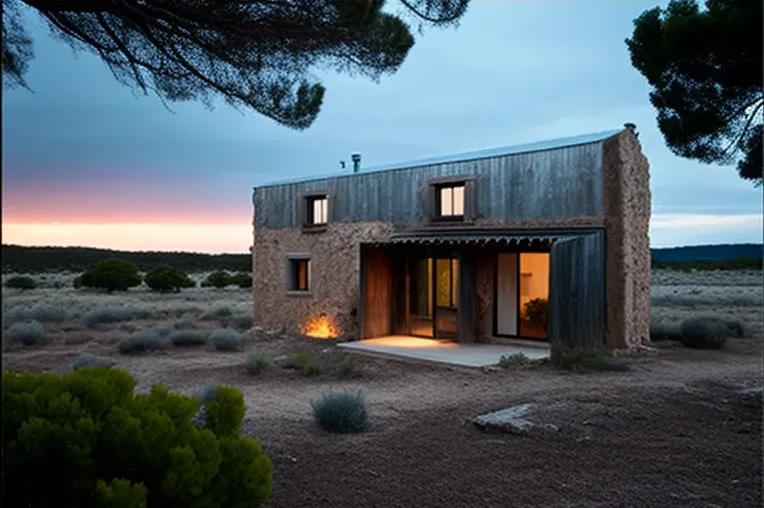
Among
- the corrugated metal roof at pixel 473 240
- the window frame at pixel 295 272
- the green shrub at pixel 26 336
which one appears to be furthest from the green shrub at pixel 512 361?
the green shrub at pixel 26 336

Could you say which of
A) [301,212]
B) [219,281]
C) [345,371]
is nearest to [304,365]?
[345,371]

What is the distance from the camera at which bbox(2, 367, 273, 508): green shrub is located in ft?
10.3

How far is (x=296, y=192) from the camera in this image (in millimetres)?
18172

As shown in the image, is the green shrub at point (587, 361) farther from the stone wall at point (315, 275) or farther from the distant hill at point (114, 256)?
the distant hill at point (114, 256)

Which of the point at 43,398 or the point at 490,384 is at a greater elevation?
the point at 43,398

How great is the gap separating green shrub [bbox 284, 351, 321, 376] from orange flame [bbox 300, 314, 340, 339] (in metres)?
4.37

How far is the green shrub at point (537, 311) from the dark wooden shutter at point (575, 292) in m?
1.63

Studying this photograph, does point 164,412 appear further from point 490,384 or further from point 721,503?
point 490,384

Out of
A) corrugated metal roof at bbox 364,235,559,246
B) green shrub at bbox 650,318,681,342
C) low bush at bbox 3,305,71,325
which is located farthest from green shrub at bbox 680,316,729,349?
low bush at bbox 3,305,71,325

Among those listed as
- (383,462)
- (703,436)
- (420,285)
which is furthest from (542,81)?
(383,462)

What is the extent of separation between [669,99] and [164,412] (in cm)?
822

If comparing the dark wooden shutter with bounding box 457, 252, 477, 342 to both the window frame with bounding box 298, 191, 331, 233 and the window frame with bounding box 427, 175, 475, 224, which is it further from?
the window frame with bounding box 298, 191, 331, 233

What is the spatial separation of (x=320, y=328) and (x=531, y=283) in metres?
5.89

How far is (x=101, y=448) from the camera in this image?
3.27 m
